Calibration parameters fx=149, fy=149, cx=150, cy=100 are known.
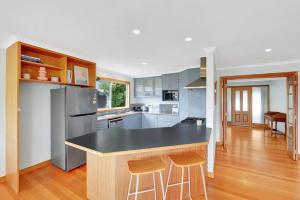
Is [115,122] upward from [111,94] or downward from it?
downward

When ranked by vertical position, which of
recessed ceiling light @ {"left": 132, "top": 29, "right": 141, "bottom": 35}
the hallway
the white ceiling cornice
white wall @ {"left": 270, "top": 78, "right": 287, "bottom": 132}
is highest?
recessed ceiling light @ {"left": 132, "top": 29, "right": 141, "bottom": 35}

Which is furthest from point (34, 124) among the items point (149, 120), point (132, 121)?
point (149, 120)

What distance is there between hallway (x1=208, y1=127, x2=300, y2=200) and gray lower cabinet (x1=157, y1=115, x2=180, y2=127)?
1478 mm

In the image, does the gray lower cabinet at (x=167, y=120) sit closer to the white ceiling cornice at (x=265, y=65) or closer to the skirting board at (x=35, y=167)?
the white ceiling cornice at (x=265, y=65)

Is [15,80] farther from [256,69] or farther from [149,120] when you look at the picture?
[256,69]

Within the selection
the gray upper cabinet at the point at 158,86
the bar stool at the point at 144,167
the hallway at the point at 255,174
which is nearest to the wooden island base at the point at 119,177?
the bar stool at the point at 144,167

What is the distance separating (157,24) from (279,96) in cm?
706

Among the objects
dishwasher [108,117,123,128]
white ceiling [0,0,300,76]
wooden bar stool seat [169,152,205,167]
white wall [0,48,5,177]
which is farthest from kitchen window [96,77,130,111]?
wooden bar stool seat [169,152,205,167]

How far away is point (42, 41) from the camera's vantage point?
A: 8.18 ft

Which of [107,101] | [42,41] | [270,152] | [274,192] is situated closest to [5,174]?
[42,41]

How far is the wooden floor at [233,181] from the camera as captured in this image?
2180 mm

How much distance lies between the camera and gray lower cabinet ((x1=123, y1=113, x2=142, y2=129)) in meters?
4.85

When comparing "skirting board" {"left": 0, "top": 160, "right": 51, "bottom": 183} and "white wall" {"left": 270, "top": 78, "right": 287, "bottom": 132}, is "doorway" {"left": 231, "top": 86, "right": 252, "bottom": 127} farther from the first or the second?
"skirting board" {"left": 0, "top": 160, "right": 51, "bottom": 183}

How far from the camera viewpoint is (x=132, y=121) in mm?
5113
